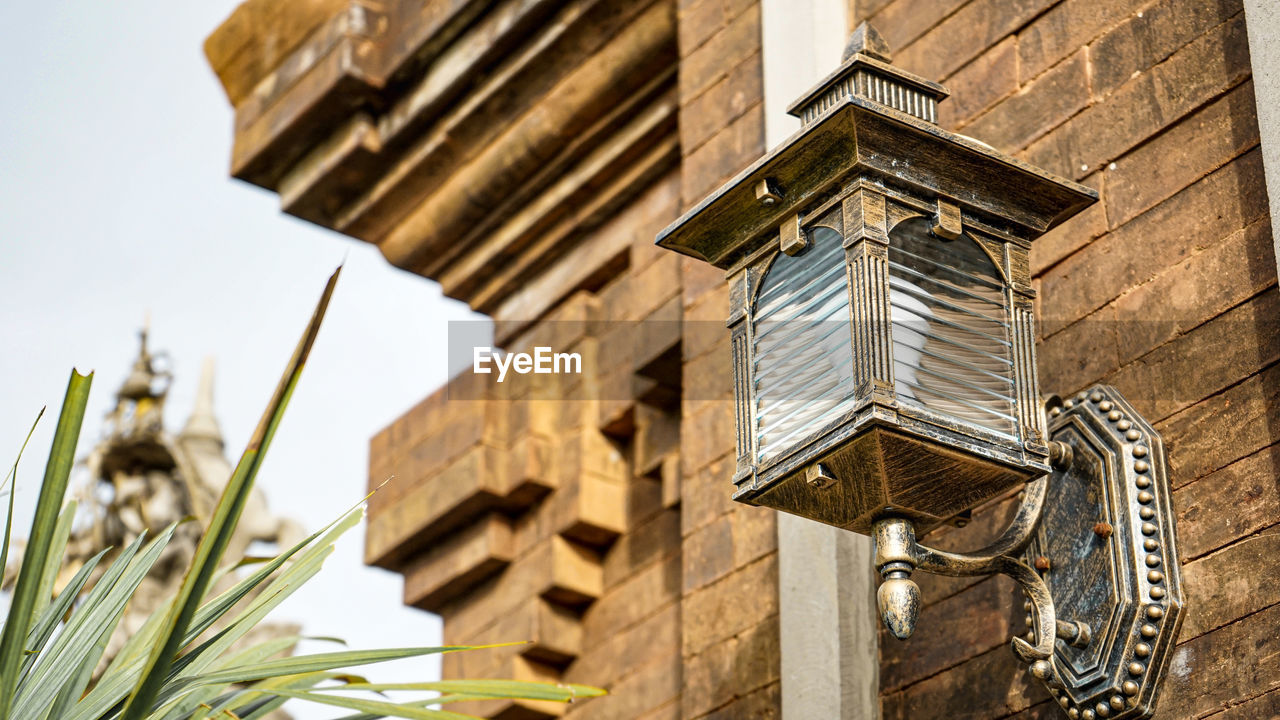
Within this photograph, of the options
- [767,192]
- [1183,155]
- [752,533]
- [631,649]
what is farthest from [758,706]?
[1183,155]

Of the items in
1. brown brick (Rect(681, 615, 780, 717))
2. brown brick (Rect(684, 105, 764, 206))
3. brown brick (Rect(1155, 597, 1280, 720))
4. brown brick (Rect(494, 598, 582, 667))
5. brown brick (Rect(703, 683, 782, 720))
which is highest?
brown brick (Rect(684, 105, 764, 206))

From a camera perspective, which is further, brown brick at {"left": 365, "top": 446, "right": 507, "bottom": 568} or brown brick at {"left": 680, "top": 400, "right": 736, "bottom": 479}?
brown brick at {"left": 365, "top": 446, "right": 507, "bottom": 568}

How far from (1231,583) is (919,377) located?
734 mm

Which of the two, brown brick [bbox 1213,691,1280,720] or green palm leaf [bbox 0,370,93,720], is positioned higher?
green palm leaf [bbox 0,370,93,720]

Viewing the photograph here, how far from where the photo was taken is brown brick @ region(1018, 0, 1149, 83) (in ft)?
15.9

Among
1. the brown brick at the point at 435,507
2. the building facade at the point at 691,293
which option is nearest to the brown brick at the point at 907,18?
the building facade at the point at 691,293

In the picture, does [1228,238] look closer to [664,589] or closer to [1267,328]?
[1267,328]

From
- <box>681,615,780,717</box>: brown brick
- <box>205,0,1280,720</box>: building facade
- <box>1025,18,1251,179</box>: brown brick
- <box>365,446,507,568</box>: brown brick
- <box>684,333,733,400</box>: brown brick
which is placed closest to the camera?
<box>205,0,1280,720</box>: building facade

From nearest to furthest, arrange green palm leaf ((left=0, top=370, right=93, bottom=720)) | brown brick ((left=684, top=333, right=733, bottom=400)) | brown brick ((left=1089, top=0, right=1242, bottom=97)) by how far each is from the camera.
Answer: green palm leaf ((left=0, top=370, right=93, bottom=720)) < brown brick ((left=1089, top=0, right=1242, bottom=97)) < brown brick ((left=684, top=333, right=733, bottom=400))

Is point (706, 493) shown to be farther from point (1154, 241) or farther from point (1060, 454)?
point (1154, 241)

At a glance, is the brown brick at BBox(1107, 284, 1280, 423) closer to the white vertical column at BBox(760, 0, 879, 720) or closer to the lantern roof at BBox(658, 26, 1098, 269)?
the lantern roof at BBox(658, 26, 1098, 269)

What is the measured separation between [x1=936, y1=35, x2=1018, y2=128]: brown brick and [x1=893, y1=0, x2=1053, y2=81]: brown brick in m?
0.03

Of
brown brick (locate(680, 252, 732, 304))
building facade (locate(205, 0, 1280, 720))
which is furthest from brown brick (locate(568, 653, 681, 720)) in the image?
brown brick (locate(680, 252, 732, 304))

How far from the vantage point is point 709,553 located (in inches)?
219
